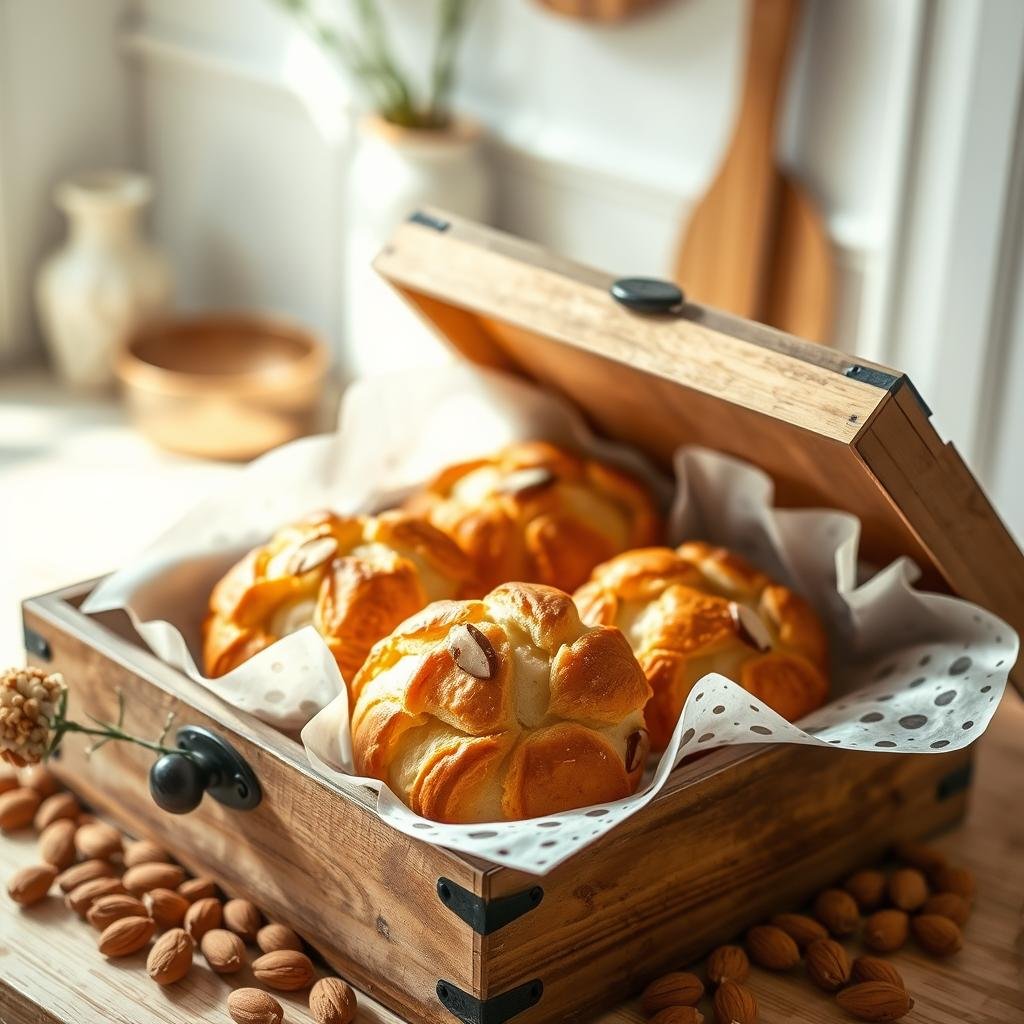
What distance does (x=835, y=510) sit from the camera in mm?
1145

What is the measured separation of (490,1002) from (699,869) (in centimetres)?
16

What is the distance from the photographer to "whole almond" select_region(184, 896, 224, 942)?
3.21 ft

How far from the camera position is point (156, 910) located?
987 millimetres

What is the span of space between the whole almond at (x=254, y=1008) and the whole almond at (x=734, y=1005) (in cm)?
25

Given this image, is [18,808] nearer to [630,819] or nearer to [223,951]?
[223,951]

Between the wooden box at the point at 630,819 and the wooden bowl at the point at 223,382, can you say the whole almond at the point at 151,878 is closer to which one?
the wooden box at the point at 630,819

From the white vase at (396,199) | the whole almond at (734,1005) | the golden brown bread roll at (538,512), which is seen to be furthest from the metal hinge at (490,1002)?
the white vase at (396,199)

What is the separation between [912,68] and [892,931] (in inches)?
31.8

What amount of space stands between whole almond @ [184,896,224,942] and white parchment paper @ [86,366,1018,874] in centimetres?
12

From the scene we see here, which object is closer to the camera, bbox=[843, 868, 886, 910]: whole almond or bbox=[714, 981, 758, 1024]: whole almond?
bbox=[714, 981, 758, 1024]: whole almond

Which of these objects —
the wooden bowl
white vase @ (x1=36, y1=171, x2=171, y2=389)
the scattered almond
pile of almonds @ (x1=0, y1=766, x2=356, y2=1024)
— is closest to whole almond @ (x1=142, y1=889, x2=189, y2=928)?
pile of almonds @ (x1=0, y1=766, x2=356, y2=1024)

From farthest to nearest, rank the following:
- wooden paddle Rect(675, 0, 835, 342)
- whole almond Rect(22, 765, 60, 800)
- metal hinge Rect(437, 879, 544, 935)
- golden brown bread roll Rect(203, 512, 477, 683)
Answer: wooden paddle Rect(675, 0, 835, 342), whole almond Rect(22, 765, 60, 800), golden brown bread roll Rect(203, 512, 477, 683), metal hinge Rect(437, 879, 544, 935)

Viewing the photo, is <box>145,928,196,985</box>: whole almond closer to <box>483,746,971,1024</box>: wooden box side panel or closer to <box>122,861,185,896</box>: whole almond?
<box>122,861,185,896</box>: whole almond

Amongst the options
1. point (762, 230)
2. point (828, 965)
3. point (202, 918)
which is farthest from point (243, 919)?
point (762, 230)
